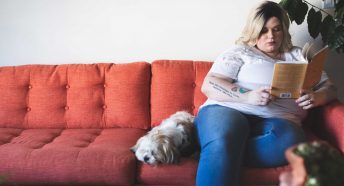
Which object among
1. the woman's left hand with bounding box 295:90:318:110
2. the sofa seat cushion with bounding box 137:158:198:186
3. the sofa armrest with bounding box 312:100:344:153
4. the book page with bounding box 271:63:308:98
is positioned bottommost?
the sofa seat cushion with bounding box 137:158:198:186

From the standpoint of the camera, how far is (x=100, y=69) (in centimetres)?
213

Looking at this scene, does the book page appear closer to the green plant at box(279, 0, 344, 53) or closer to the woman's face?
the woman's face

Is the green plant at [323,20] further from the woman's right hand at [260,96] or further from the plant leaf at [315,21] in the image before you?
the woman's right hand at [260,96]

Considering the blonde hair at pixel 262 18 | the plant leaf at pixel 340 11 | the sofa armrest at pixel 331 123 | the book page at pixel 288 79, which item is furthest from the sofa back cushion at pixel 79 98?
the plant leaf at pixel 340 11

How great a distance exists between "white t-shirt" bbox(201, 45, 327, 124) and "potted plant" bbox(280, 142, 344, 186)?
116 centimetres

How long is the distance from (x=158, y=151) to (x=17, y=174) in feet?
2.17

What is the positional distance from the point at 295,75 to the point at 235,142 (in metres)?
0.41

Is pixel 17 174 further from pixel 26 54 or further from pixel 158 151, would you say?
pixel 26 54

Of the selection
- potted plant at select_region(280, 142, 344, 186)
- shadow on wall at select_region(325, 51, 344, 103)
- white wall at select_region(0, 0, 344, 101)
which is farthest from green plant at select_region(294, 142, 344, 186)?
shadow on wall at select_region(325, 51, 344, 103)

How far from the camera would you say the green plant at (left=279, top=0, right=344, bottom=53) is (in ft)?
6.32

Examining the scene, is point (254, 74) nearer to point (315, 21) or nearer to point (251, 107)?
point (251, 107)

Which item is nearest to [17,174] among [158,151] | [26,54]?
[158,151]

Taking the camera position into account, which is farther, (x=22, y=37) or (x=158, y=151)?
(x=22, y=37)

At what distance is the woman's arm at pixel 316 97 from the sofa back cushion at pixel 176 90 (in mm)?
591
